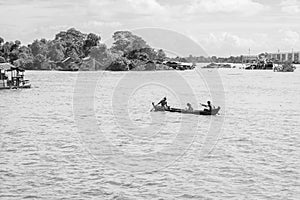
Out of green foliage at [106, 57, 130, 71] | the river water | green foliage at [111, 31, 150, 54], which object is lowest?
the river water

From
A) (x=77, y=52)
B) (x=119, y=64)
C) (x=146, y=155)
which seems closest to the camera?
(x=146, y=155)

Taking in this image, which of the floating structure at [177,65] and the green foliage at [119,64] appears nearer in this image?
the green foliage at [119,64]

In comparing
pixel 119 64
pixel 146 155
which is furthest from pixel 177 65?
pixel 146 155

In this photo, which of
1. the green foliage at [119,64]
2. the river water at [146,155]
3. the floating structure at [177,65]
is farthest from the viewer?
the floating structure at [177,65]

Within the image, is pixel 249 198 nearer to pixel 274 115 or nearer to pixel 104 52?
pixel 274 115

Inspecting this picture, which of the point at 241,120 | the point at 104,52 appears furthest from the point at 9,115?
the point at 104,52

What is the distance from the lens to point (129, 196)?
13.8 meters

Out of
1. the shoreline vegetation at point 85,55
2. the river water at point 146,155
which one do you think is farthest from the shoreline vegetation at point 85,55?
the river water at point 146,155

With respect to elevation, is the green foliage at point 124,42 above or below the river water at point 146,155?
above

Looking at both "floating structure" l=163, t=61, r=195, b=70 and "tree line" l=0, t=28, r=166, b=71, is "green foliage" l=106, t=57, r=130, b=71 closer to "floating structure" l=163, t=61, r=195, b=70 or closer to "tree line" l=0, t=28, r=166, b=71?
"tree line" l=0, t=28, r=166, b=71

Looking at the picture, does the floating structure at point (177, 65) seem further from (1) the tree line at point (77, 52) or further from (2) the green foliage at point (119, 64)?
(2) the green foliage at point (119, 64)

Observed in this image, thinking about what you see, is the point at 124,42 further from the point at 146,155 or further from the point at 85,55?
the point at 146,155

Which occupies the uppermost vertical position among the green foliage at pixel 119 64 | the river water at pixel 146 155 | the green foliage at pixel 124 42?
the green foliage at pixel 124 42

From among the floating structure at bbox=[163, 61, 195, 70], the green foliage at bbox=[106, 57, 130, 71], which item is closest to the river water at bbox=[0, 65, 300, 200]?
the green foliage at bbox=[106, 57, 130, 71]
